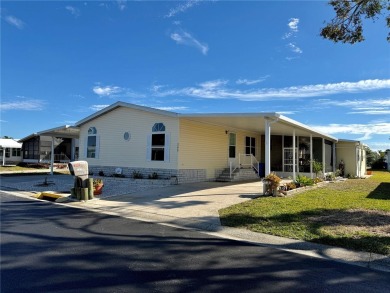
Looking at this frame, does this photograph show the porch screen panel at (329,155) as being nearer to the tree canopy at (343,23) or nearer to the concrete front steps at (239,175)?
the concrete front steps at (239,175)

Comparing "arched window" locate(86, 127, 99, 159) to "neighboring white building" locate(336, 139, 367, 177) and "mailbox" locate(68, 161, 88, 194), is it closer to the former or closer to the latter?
"mailbox" locate(68, 161, 88, 194)

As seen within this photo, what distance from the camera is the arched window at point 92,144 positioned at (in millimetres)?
19375

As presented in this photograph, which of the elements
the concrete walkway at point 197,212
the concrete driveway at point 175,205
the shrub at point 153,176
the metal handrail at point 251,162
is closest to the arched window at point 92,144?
the shrub at point 153,176

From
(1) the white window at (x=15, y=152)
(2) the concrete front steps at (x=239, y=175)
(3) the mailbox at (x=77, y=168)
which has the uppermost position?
(1) the white window at (x=15, y=152)

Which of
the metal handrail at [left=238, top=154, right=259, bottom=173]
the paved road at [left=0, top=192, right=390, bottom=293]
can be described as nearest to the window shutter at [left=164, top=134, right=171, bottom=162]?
the metal handrail at [left=238, top=154, right=259, bottom=173]

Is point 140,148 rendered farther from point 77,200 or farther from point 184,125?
point 77,200

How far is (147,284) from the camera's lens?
158 inches

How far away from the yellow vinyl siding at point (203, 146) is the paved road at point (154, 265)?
944 centimetres

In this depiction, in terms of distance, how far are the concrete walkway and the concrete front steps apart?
4.61 metres

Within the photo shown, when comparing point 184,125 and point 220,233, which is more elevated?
point 184,125

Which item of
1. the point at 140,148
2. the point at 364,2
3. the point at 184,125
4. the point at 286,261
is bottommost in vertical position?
the point at 286,261

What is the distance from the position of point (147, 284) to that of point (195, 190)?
9.41 m

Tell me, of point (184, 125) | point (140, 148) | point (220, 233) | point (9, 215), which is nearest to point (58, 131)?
point (140, 148)

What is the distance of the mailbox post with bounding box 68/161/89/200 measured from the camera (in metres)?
11.0
